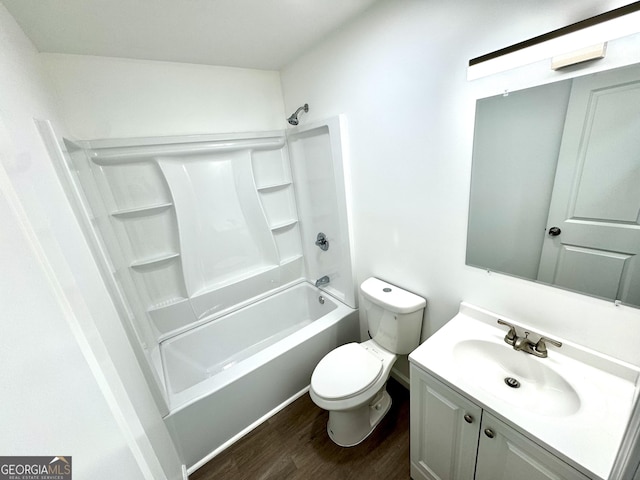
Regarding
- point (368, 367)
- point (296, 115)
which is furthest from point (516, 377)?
point (296, 115)

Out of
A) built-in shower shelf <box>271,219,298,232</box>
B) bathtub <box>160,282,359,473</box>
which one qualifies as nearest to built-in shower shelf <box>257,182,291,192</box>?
built-in shower shelf <box>271,219,298,232</box>

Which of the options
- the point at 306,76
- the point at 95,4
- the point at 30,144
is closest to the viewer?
the point at 30,144

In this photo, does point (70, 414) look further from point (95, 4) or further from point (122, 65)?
point (122, 65)

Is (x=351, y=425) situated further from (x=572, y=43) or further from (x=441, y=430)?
(x=572, y=43)

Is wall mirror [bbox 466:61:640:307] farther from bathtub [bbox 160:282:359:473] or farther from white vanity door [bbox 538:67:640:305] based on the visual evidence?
bathtub [bbox 160:282:359:473]

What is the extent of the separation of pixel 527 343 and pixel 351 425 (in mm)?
1064

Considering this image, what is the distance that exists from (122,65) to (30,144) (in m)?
1.24

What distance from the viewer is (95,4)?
105 centimetres

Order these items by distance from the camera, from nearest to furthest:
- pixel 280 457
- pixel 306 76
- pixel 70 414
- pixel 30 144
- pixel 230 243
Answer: pixel 70 414 → pixel 30 144 → pixel 280 457 → pixel 306 76 → pixel 230 243

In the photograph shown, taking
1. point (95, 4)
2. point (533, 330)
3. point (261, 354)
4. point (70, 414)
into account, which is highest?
point (95, 4)

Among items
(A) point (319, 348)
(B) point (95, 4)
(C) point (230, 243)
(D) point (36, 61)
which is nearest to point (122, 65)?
(D) point (36, 61)

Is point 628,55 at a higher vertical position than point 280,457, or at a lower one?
higher

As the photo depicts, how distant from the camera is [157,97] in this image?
1.69 meters

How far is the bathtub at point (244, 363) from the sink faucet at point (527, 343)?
109 cm
